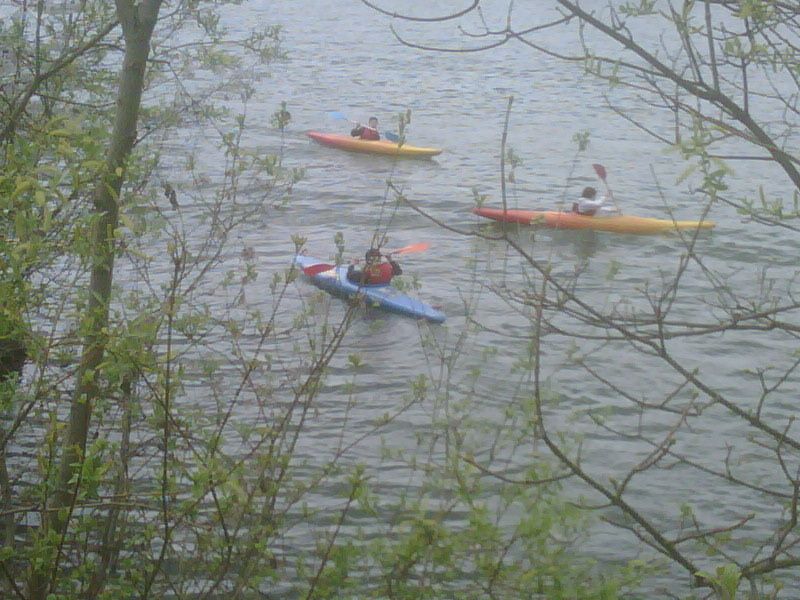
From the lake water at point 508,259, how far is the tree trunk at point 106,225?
0.96 m

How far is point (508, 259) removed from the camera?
13.6m

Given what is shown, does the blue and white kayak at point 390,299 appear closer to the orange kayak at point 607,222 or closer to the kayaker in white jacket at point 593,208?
the orange kayak at point 607,222

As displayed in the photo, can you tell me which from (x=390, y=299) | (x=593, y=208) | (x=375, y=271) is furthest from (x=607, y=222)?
(x=375, y=271)

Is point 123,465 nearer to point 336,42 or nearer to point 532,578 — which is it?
point 532,578

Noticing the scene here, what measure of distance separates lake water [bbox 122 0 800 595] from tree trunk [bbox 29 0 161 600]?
3.16ft

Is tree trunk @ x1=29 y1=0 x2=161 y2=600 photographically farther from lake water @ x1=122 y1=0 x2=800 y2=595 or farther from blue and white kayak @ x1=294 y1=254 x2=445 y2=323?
blue and white kayak @ x1=294 y1=254 x2=445 y2=323

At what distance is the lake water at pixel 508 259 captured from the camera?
8594mm

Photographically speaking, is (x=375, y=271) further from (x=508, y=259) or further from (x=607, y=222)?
(x=607, y=222)

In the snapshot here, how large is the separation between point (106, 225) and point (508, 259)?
9.82 m

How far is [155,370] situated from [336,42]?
25.3m

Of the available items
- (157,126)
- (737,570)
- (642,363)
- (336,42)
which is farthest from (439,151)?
(737,570)

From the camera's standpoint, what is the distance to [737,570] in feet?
8.80

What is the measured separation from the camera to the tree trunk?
3.91 meters

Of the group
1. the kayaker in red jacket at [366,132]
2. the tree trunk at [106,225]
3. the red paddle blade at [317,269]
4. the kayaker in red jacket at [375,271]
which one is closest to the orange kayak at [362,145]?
the kayaker in red jacket at [366,132]
